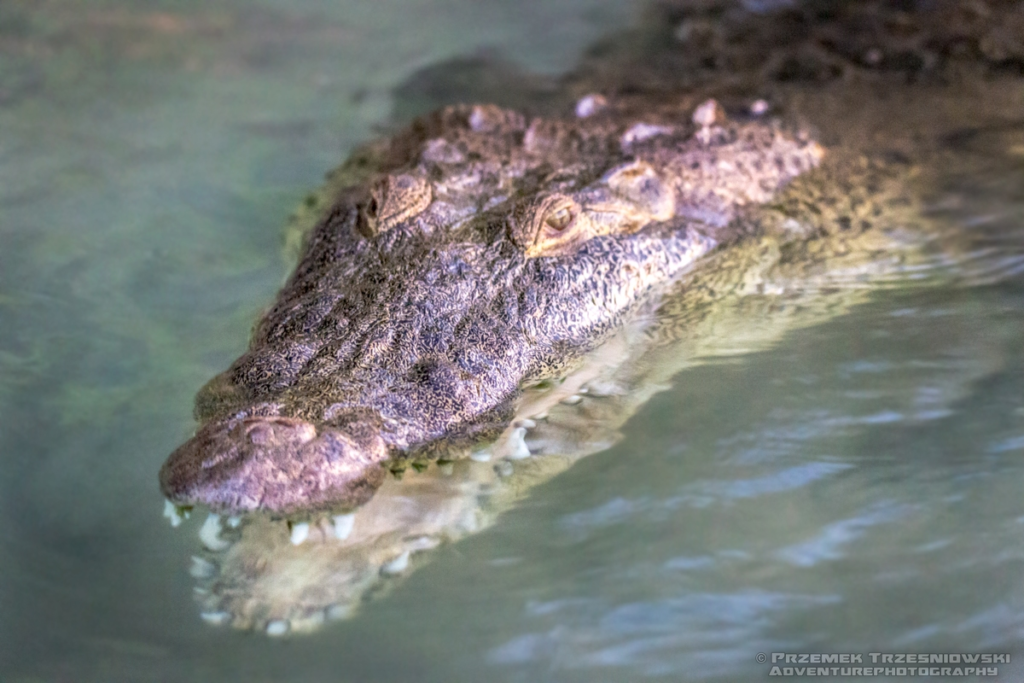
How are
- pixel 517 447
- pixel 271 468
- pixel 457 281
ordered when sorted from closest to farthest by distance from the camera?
pixel 271 468 < pixel 517 447 < pixel 457 281

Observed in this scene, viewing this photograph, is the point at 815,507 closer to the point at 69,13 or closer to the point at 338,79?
the point at 338,79

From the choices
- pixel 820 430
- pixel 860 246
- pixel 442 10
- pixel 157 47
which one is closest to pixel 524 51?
pixel 442 10

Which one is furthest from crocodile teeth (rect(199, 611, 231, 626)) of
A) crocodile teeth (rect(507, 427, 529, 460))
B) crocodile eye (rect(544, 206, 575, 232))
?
crocodile eye (rect(544, 206, 575, 232))

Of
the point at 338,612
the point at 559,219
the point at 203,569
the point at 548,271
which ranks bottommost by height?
the point at 338,612

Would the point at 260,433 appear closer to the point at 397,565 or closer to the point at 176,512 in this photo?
the point at 176,512

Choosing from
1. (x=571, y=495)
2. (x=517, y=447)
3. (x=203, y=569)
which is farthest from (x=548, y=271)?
(x=203, y=569)

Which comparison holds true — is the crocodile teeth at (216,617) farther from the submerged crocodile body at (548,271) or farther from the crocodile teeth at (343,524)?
the crocodile teeth at (343,524)
